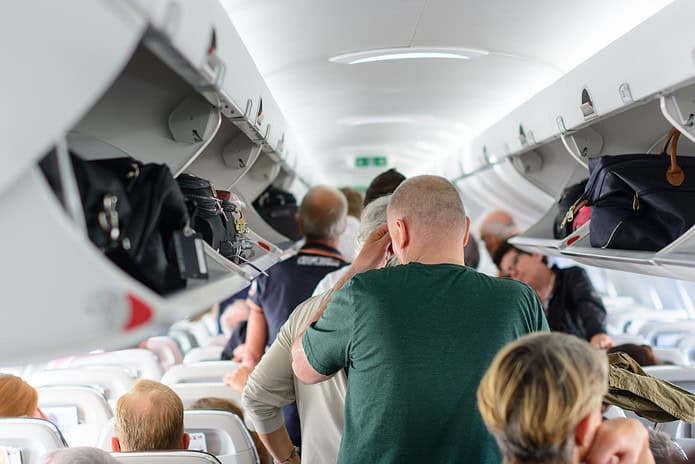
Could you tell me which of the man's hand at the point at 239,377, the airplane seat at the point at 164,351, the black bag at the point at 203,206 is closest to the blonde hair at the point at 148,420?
the black bag at the point at 203,206

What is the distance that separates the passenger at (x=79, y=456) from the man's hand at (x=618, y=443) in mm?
1414

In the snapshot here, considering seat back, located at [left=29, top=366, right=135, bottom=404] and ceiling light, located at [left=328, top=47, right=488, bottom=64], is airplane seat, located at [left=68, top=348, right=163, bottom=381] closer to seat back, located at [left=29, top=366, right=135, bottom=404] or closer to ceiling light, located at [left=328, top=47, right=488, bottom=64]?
seat back, located at [left=29, top=366, right=135, bottom=404]

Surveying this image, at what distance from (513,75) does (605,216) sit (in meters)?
2.39

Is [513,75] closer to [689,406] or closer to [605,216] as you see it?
[605,216]

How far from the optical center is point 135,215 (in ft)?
6.39

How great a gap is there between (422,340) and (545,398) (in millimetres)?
837

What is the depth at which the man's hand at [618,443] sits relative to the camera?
1.78 metres

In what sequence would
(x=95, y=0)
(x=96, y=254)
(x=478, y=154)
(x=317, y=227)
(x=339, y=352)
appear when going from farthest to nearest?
(x=478, y=154)
(x=317, y=227)
(x=339, y=352)
(x=96, y=254)
(x=95, y=0)

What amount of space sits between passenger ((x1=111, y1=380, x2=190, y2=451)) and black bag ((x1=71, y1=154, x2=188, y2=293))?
3.03ft

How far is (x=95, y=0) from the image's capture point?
134 cm

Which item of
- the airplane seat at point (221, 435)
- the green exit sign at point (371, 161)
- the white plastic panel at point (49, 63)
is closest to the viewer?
the white plastic panel at point (49, 63)

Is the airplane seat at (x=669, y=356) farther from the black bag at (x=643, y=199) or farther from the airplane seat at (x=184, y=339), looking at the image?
the airplane seat at (x=184, y=339)

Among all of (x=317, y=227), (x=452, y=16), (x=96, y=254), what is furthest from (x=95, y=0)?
(x=317, y=227)

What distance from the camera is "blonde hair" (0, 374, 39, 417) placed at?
327cm
